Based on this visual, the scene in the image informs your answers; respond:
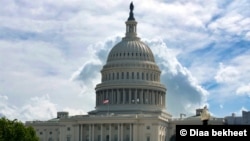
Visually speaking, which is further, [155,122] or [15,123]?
[155,122]

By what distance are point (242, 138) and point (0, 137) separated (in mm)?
97777

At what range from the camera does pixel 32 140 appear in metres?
145

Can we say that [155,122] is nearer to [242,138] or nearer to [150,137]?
[150,137]

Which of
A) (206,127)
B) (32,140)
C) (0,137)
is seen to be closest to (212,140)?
(206,127)

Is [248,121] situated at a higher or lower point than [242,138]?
higher

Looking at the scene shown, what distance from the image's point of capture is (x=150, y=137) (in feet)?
654

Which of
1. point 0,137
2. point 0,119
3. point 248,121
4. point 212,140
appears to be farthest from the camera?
point 248,121

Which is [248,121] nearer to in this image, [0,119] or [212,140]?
[0,119]

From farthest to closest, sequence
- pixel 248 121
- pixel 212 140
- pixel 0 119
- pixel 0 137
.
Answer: pixel 248 121
pixel 0 119
pixel 0 137
pixel 212 140

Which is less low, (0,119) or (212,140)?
(0,119)

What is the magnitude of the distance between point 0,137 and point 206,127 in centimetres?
9705

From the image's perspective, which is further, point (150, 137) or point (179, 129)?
point (150, 137)

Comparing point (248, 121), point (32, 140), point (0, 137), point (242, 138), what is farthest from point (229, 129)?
point (248, 121)

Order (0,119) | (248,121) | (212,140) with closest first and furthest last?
(212,140) < (0,119) < (248,121)
